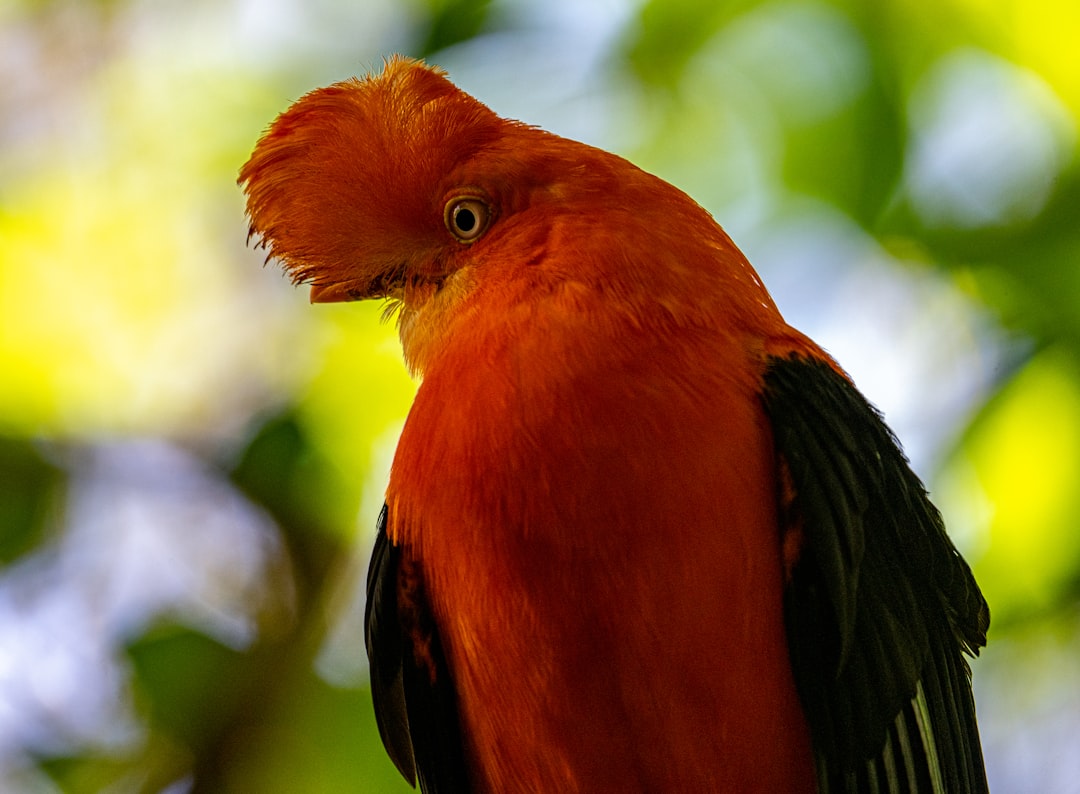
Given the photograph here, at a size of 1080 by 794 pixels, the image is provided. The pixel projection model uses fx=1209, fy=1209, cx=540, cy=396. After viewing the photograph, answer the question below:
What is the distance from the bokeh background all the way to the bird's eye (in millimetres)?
1531

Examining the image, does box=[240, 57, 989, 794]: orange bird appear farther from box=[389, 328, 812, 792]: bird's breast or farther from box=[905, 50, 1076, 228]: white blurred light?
box=[905, 50, 1076, 228]: white blurred light

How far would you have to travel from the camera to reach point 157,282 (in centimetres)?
413

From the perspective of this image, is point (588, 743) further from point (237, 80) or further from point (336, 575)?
point (237, 80)

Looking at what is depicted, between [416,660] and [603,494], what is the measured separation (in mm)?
634

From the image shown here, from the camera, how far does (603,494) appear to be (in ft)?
6.56

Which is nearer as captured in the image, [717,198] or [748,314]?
[748,314]

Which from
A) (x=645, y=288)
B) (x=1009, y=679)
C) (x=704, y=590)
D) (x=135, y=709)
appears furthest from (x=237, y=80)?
(x=1009, y=679)

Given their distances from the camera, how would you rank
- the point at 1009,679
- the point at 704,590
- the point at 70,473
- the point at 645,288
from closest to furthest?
the point at 704,590, the point at 645,288, the point at 1009,679, the point at 70,473

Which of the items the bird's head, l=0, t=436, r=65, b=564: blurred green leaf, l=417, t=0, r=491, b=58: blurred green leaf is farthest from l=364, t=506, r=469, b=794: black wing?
l=417, t=0, r=491, b=58: blurred green leaf

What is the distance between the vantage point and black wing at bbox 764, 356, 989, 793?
6.96 feet

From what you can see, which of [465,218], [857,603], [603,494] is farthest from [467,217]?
[857,603]

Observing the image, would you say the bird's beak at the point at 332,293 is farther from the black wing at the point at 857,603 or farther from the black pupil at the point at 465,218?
the black wing at the point at 857,603

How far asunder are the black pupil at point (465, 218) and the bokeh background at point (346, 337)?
1536mm

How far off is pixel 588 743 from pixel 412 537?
49 cm
